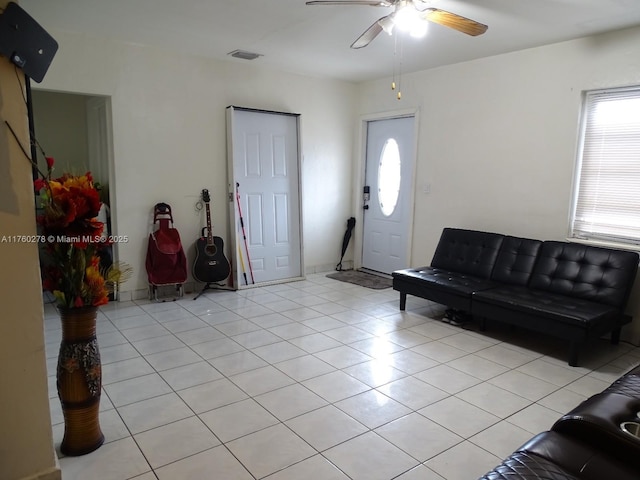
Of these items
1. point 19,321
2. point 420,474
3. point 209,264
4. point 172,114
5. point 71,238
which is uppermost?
point 172,114

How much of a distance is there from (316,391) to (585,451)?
5.11 feet

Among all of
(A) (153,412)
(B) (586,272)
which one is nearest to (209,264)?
(A) (153,412)

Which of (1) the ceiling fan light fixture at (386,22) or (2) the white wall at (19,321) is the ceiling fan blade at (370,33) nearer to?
(1) the ceiling fan light fixture at (386,22)

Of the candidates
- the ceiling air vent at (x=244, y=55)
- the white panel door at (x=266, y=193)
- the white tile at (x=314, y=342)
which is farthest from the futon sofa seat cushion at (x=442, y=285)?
the ceiling air vent at (x=244, y=55)

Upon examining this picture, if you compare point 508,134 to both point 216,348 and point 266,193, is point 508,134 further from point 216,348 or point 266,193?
point 216,348

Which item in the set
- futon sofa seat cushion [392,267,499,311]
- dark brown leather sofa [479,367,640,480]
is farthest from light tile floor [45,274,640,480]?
dark brown leather sofa [479,367,640,480]

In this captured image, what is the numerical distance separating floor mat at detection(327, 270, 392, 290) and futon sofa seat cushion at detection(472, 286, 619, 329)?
1.77 metres

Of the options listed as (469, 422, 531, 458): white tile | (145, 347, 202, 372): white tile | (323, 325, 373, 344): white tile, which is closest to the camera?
(469, 422, 531, 458): white tile

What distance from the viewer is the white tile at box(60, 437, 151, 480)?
1934mm

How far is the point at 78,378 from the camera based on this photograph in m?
2.02

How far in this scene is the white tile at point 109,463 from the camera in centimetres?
193

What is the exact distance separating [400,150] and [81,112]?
13.1 ft

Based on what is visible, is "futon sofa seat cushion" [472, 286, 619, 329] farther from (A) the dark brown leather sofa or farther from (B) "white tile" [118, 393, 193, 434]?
(B) "white tile" [118, 393, 193, 434]

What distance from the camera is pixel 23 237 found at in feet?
5.57
